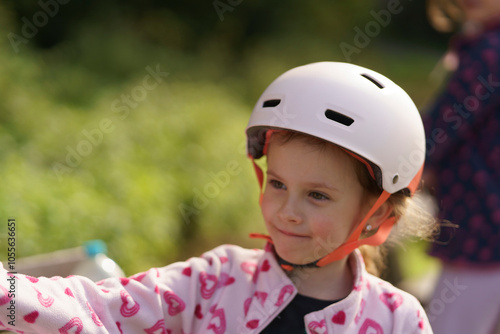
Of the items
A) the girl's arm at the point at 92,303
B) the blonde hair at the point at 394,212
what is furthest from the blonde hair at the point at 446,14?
the girl's arm at the point at 92,303

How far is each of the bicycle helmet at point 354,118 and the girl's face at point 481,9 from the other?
4.46 feet

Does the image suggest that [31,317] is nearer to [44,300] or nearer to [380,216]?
[44,300]

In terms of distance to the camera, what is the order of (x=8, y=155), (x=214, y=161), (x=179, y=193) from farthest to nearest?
(x=214, y=161) < (x=179, y=193) < (x=8, y=155)

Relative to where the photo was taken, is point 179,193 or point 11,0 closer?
point 179,193

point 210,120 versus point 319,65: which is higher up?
point 319,65

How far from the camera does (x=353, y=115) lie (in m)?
2.20

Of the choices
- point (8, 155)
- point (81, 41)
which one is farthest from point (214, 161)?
point (81, 41)

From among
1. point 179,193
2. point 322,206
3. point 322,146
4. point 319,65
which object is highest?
point 319,65

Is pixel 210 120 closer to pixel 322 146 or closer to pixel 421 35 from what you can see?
pixel 322 146

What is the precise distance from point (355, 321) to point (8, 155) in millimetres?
3222

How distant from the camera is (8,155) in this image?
4.61 metres

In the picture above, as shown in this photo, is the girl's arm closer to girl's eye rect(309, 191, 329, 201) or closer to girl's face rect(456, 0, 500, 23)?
girl's eye rect(309, 191, 329, 201)

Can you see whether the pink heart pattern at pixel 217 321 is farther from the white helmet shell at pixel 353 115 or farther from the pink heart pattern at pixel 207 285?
the white helmet shell at pixel 353 115

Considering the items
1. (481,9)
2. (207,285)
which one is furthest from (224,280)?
(481,9)
